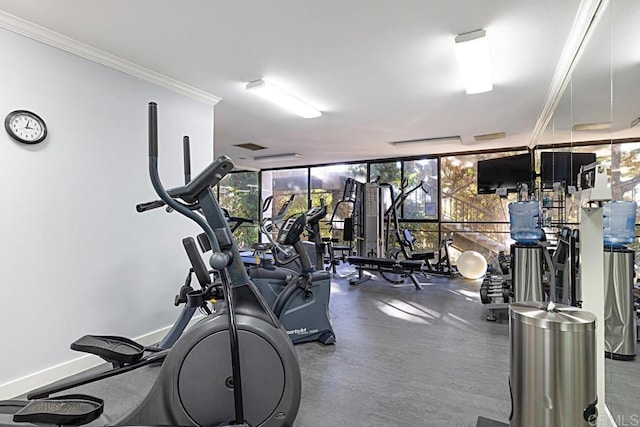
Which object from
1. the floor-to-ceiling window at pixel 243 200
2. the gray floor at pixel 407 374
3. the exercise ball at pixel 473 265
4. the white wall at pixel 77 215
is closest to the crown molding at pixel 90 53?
the white wall at pixel 77 215

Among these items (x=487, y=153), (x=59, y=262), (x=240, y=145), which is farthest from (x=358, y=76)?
(x=487, y=153)

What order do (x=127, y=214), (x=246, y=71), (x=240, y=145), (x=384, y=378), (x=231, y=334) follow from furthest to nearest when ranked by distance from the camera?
1. (x=240, y=145)
2. (x=246, y=71)
3. (x=127, y=214)
4. (x=384, y=378)
5. (x=231, y=334)

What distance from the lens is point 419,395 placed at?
2.31 m

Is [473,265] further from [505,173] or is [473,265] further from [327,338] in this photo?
[327,338]

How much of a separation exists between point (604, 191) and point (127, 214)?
3415 mm

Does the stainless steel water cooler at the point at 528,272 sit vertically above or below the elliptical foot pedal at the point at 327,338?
above

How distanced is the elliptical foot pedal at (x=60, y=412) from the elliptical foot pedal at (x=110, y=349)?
37cm

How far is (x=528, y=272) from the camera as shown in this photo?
3660mm

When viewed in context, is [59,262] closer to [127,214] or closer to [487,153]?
[127,214]

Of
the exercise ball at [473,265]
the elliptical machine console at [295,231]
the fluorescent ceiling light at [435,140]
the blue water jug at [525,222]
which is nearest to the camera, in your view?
the elliptical machine console at [295,231]

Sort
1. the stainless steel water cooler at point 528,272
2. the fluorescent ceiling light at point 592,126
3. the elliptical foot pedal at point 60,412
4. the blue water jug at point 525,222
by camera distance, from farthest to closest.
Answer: the blue water jug at point 525,222
the stainless steel water cooler at point 528,272
the fluorescent ceiling light at point 592,126
the elliptical foot pedal at point 60,412

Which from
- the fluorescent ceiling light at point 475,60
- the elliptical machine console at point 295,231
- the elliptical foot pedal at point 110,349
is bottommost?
the elliptical foot pedal at point 110,349

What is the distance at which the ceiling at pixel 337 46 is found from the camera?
226 centimetres

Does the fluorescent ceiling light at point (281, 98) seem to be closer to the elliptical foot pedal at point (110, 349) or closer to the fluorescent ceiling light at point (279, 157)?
the elliptical foot pedal at point (110, 349)
